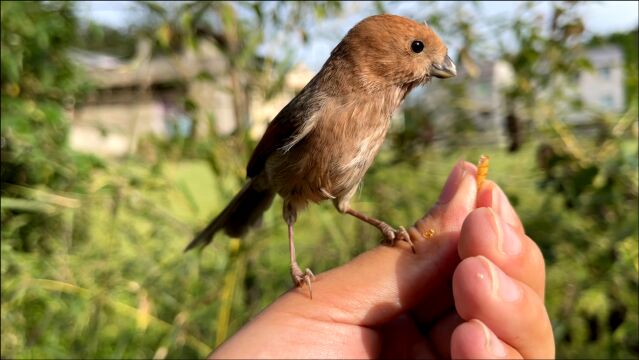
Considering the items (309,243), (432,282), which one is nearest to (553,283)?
(309,243)

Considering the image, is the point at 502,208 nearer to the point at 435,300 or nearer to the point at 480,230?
the point at 480,230

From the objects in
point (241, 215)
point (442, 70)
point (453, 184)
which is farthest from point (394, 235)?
point (241, 215)

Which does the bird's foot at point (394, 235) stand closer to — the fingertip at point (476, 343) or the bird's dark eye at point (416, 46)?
the fingertip at point (476, 343)

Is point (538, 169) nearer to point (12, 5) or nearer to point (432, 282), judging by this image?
point (432, 282)

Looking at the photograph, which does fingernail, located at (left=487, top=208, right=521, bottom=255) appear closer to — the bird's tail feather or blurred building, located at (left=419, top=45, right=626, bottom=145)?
the bird's tail feather

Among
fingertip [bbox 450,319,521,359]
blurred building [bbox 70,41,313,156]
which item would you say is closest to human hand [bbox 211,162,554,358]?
fingertip [bbox 450,319,521,359]
